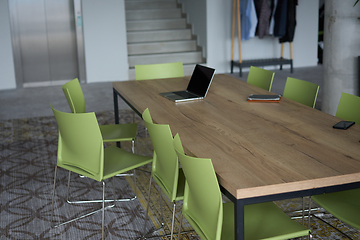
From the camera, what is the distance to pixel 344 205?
1989 millimetres

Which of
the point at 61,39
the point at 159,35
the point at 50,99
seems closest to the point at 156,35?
the point at 159,35

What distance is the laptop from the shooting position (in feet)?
9.97

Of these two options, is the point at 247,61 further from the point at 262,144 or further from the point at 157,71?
the point at 262,144

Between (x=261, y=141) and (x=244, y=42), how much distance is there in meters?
6.77

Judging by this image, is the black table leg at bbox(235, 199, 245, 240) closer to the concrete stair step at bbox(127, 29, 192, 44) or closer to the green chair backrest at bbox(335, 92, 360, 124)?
the green chair backrest at bbox(335, 92, 360, 124)

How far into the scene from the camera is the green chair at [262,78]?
3523mm

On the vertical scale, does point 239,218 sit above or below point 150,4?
below

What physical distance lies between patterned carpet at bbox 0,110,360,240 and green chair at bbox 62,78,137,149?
417 mm

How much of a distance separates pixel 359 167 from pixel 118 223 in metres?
1.60

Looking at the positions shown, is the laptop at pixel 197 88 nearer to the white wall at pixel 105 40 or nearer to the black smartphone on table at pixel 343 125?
the black smartphone on table at pixel 343 125

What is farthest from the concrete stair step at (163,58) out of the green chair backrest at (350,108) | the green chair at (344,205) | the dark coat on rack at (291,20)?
the green chair at (344,205)

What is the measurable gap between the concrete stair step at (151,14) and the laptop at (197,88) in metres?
5.76

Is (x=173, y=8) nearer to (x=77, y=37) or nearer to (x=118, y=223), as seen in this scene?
(x=77, y=37)

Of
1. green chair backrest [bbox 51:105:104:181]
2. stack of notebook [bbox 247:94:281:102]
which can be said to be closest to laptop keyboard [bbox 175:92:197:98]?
stack of notebook [bbox 247:94:281:102]
